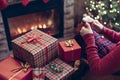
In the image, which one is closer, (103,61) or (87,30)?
(103,61)

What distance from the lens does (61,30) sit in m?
3.02

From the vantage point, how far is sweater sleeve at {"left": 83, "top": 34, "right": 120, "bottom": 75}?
155cm

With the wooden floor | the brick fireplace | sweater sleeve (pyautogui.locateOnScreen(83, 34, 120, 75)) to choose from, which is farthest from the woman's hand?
the brick fireplace

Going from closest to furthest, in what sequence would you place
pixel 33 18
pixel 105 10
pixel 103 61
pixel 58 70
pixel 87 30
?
1. pixel 103 61
2. pixel 87 30
3. pixel 58 70
4. pixel 105 10
5. pixel 33 18

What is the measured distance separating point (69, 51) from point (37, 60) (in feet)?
1.16

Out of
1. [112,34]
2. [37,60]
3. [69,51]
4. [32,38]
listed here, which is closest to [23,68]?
[37,60]

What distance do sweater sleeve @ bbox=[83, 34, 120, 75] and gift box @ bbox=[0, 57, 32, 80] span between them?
1.92ft

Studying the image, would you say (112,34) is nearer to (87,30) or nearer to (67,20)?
(87,30)

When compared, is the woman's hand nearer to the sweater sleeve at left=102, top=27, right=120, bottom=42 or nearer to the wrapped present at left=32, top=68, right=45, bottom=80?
the sweater sleeve at left=102, top=27, right=120, bottom=42

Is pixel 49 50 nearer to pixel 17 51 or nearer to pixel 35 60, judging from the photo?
pixel 35 60

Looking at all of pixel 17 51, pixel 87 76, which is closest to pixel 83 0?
pixel 87 76

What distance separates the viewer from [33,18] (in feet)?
9.53

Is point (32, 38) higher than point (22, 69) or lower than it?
higher

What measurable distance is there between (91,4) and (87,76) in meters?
0.90
